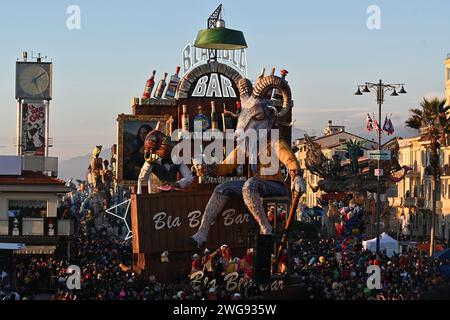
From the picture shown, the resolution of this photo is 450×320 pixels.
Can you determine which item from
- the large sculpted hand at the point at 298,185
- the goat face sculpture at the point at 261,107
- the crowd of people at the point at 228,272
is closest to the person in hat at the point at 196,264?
the crowd of people at the point at 228,272

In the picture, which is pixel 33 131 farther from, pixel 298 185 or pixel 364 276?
pixel 364 276

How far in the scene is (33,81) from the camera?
77625 mm

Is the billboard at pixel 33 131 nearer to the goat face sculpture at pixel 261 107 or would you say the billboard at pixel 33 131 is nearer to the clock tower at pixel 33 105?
the clock tower at pixel 33 105

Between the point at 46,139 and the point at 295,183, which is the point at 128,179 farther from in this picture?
the point at 295,183

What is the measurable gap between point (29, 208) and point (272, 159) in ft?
40.6

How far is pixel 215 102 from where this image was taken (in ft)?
241

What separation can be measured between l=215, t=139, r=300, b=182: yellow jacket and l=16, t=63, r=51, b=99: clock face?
2551 cm

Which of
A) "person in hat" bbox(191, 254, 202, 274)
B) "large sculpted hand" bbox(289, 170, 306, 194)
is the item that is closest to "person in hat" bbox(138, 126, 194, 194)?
"person in hat" bbox(191, 254, 202, 274)

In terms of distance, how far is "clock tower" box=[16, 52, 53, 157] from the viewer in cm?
7519

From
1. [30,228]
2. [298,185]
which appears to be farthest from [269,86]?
[30,228]

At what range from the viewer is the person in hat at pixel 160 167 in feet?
178

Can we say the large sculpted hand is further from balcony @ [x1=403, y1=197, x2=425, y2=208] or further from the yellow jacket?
balcony @ [x1=403, y1=197, x2=425, y2=208]
